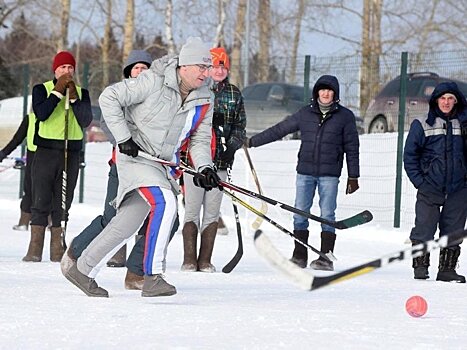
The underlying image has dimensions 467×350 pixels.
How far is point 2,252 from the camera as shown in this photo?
10.3 meters

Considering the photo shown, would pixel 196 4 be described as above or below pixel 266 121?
above

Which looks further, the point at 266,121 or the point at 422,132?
the point at 266,121

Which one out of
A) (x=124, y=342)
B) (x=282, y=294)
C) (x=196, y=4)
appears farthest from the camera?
(x=196, y=4)

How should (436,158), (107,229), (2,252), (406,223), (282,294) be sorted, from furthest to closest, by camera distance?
(406,223)
(2,252)
(436,158)
(282,294)
(107,229)

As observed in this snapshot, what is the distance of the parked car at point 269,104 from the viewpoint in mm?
18312

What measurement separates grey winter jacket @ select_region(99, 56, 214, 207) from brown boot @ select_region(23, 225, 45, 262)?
2.61 m

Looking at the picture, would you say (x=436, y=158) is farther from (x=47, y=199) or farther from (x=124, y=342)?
(x=124, y=342)

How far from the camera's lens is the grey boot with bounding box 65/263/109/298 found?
22.9 feet

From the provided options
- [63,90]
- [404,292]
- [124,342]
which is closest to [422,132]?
[404,292]

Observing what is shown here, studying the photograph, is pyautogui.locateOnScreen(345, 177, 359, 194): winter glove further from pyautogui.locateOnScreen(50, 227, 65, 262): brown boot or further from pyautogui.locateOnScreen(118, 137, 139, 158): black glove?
pyautogui.locateOnScreen(118, 137, 139, 158): black glove

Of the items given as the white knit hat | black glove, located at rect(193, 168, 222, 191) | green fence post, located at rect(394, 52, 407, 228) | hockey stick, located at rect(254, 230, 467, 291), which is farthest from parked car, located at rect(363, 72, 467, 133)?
hockey stick, located at rect(254, 230, 467, 291)

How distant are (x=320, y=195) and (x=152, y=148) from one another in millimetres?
3053

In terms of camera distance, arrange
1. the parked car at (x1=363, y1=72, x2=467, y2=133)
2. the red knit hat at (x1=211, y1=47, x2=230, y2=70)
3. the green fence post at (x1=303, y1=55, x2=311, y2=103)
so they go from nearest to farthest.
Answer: the red knit hat at (x1=211, y1=47, x2=230, y2=70), the parked car at (x1=363, y1=72, x2=467, y2=133), the green fence post at (x1=303, y1=55, x2=311, y2=103)

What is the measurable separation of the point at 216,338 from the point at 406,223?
372 inches
